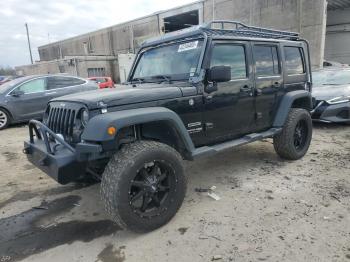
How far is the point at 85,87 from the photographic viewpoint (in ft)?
32.3

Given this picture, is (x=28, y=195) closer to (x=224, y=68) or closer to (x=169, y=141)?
(x=169, y=141)

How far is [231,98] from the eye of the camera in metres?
4.14

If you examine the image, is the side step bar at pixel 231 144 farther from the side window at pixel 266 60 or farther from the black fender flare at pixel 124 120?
the side window at pixel 266 60

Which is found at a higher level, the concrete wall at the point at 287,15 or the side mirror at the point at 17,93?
the concrete wall at the point at 287,15

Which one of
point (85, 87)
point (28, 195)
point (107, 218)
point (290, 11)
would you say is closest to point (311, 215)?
point (107, 218)

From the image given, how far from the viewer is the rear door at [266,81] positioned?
455cm

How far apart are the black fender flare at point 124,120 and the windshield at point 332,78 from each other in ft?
20.9

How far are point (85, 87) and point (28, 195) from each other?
6.00m

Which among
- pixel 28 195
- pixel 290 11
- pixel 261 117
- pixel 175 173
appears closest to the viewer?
pixel 175 173

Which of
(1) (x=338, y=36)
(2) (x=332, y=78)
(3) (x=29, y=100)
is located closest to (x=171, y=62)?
(2) (x=332, y=78)

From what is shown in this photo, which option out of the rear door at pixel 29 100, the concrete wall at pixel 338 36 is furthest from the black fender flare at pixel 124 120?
the concrete wall at pixel 338 36

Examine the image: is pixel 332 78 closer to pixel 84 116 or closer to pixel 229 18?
pixel 84 116

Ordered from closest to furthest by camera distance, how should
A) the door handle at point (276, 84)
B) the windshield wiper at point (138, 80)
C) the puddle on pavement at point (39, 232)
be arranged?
1. the puddle on pavement at point (39, 232)
2. the windshield wiper at point (138, 80)
3. the door handle at point (276, 84)

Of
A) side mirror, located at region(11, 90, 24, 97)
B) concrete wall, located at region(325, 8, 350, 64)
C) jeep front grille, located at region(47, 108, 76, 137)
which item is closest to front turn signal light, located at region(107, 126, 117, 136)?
jeep front grille, located at region(47, 108, 76, 137)
